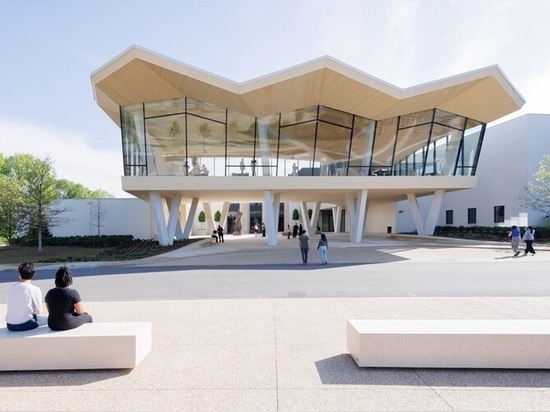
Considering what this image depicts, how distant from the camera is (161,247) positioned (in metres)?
22.7

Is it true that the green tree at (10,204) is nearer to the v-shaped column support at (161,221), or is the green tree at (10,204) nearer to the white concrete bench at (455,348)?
→ the v-shaped column support at (161,221)

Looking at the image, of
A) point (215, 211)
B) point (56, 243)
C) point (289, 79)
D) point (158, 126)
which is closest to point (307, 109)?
point (289, 79)

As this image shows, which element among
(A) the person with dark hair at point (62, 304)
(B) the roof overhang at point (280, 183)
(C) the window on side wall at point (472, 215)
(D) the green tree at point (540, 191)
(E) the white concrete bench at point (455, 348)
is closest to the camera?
(E) the white concrete bench at point (455, 348)

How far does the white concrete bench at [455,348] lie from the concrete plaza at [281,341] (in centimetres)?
11

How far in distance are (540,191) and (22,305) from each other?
110 feet

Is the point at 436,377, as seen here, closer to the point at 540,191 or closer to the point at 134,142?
the point at 134,142

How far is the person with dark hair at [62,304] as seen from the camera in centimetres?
433

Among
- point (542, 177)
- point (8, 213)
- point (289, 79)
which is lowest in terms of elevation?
point (8, 213)

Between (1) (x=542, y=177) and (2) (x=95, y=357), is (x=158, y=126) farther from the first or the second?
(1) (x=542, y=177)

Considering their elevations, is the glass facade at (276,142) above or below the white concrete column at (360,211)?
above

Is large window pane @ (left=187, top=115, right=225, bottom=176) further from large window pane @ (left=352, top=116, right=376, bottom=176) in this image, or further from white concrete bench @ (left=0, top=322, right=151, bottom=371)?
white concrete bench @ (left=0, top=322, right=151, bottom=371)

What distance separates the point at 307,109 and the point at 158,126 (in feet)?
32.8

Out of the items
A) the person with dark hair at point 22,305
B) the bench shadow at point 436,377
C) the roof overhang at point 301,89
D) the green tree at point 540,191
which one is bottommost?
the bench shadow at point 436,377

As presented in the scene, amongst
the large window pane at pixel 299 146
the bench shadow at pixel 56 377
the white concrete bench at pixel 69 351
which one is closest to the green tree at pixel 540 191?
the large window pane at pixel 299 146
